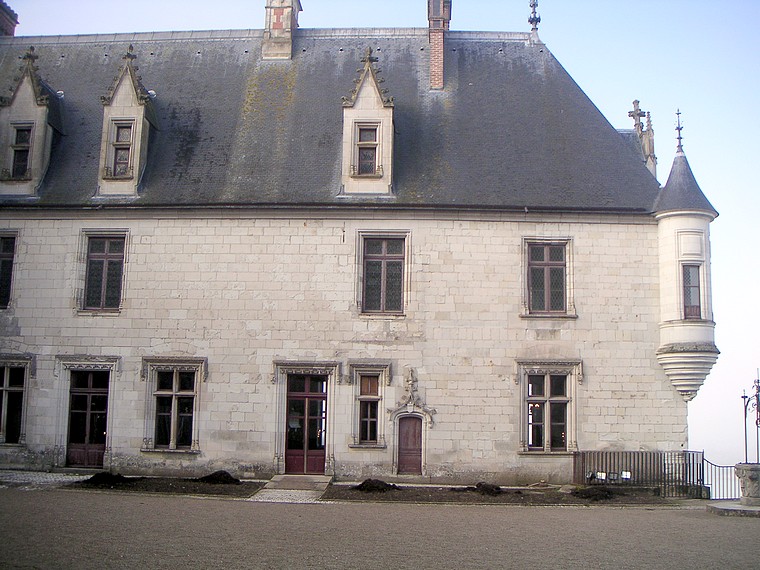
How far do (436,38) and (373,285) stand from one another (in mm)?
7824

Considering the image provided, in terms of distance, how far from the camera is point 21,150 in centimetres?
2297

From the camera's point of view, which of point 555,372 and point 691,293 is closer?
point 691,293

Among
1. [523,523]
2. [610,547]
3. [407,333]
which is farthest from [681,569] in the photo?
[407,333]

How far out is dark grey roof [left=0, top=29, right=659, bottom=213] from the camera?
71.6 feet

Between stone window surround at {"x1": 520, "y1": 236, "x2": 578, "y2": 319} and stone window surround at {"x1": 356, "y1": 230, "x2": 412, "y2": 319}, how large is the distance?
2.79 metres

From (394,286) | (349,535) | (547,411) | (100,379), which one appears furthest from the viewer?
(100,379)

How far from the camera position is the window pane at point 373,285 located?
2136 cm

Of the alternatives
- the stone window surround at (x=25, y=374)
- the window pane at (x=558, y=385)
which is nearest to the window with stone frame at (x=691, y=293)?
the window pane at (x=558, y=385)

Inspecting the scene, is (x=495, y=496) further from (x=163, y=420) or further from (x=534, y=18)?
(x=534, y=18)

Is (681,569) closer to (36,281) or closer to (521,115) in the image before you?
(521,115)

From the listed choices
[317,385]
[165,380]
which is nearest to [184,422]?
[165,380]

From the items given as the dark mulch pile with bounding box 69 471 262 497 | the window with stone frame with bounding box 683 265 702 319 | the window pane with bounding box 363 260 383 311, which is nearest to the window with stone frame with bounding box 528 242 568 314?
the window with stone frame with bounding box 683 265 702 319

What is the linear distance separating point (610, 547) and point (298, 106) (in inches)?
615

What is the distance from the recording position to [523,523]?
14.3m
